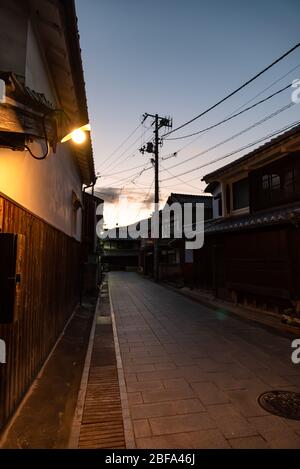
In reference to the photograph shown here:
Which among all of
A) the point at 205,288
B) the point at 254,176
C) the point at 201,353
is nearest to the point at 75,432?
the point at 201,353

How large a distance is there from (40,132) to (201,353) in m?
6.24

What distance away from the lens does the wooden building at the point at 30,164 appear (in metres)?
3.57

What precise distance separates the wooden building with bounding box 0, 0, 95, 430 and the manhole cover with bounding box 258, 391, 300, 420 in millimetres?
4027

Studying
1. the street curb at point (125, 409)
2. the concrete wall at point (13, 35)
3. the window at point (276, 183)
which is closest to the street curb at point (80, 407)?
the street curb at point (125, 409)

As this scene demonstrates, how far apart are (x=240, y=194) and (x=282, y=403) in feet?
45.1

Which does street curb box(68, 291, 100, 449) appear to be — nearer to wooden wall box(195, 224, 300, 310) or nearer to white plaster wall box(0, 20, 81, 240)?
white plaster wall box(0, 20, 81, 240)

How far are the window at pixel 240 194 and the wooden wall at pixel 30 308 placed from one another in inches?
481

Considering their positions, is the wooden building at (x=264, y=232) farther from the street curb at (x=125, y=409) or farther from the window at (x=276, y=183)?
the street curb at (x=125, y=409)

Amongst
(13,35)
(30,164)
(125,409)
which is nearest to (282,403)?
(125,409)

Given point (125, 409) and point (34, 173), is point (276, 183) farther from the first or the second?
point (125, 409)

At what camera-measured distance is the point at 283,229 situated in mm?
10477

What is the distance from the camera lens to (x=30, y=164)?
5.13 metres

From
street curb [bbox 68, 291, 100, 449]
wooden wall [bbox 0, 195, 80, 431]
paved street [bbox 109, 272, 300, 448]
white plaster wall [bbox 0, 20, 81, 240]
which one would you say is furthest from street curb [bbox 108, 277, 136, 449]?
white plaster wall [bbox 0, 20, 81, 240]
